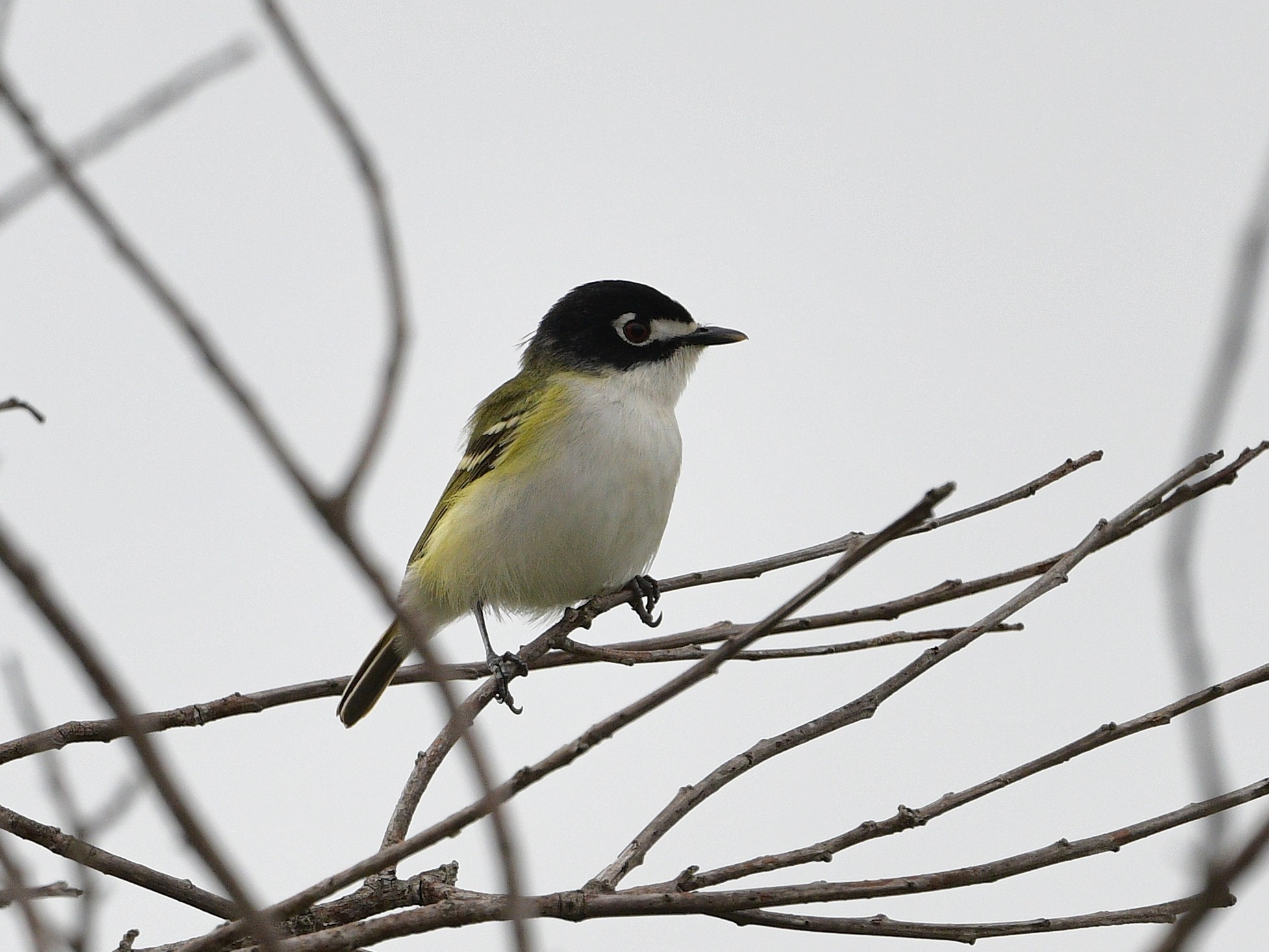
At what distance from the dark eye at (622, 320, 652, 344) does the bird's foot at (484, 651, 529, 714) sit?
203 cm

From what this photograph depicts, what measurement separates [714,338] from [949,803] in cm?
446

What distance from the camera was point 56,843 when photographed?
3275 millimetres

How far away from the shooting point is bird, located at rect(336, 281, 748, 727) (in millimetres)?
6082

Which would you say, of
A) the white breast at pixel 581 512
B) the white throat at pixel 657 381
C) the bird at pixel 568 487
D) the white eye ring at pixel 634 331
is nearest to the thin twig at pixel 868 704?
the bird at pixel 568 487

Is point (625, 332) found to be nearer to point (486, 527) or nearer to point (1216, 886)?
point (486, 527)

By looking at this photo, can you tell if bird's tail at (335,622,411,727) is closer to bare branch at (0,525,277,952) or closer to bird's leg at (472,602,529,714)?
bird's leg at (472,602,529,714)

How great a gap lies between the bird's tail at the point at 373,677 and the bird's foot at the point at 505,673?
0.72 metres

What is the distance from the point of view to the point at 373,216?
1722 mm

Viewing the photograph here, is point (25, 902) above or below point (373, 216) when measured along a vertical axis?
below

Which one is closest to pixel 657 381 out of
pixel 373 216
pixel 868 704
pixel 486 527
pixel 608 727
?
pixel 486 527

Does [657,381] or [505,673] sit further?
[657,381]

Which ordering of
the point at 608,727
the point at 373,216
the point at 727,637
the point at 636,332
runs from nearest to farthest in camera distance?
the point at 373,216 < the point at 608,727 < the point at 727,637 < the point at 636,332

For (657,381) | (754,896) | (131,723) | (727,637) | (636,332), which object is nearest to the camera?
(131,723)

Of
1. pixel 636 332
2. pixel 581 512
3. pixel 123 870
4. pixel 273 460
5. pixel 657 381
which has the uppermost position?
pixel 636 332
